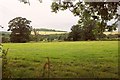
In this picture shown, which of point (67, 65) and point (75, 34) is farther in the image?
point (75, 34)

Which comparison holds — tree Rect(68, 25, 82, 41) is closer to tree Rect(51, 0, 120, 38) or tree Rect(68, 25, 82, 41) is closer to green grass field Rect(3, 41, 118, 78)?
green grass field Rect(3, 41, 118, 78)

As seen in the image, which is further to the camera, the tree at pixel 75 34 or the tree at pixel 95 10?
the tree at pixel 75 34

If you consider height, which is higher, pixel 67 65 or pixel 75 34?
pixel 75 34

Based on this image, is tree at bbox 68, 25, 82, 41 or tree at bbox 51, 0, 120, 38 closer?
tree at bbox 51, 0, 120, 38

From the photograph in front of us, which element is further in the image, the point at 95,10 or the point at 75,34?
the point at 75,34

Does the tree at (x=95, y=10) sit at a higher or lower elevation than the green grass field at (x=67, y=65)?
higher

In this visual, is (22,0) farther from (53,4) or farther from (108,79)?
(108,79)

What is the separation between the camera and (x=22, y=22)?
98812mm

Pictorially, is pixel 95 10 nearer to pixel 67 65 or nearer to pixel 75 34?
pixel 67 65

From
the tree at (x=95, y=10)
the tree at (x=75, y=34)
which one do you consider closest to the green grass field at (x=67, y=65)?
the tree at (x=95, y=10)

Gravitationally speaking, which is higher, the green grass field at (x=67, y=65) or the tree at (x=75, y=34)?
the tree at (x=75, y=34)

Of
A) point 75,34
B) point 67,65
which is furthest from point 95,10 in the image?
point 75,34

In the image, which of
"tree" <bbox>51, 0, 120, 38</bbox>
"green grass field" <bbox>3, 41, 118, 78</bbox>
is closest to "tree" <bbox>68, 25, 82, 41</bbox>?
"green grass field" <bbox>3, 41, 118, 78</bbox>

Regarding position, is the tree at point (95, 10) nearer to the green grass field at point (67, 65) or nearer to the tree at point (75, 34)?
the green grass field at point (67, 65)
